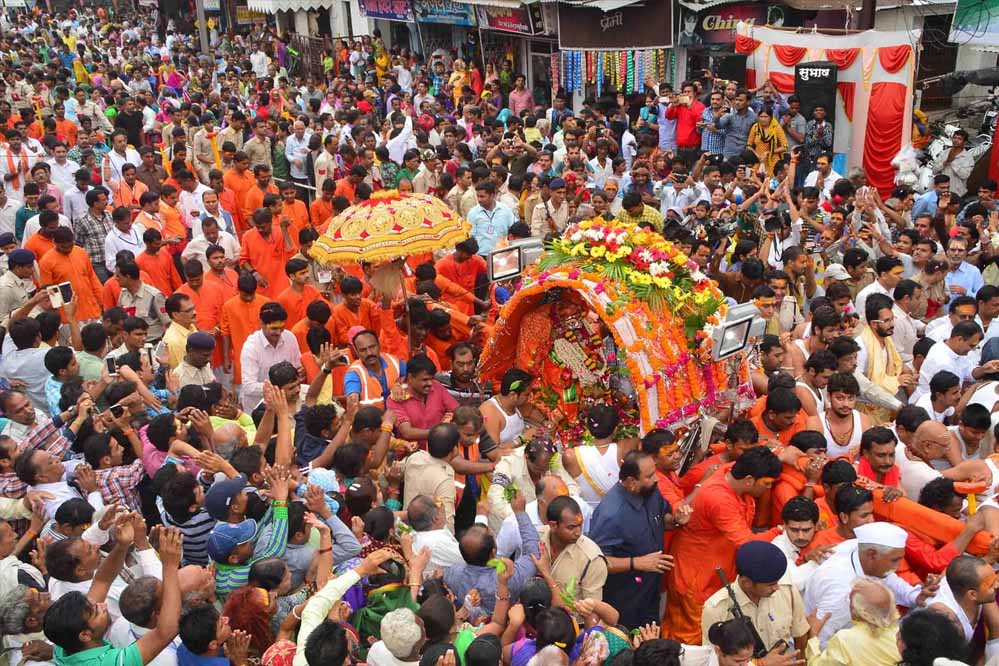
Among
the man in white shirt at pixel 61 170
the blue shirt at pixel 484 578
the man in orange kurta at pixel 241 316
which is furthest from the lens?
the man in white shirt at pixel 61 170

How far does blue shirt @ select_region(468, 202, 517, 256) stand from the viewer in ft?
34.9

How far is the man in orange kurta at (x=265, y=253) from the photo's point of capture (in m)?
9.95

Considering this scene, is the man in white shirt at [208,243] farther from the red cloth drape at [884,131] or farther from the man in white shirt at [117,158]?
the red cloth drape at [884,131]

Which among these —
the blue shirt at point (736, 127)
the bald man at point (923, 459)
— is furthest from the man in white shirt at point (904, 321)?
the blue shirt at point (736, 127)

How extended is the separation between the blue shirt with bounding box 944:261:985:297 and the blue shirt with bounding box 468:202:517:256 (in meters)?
4.29

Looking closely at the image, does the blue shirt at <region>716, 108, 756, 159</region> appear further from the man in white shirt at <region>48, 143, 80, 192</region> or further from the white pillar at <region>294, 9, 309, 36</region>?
the white pillar at <region>294, 9, 309, 36</region>

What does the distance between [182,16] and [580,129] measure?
27815mm

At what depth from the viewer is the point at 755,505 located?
592 centimetres

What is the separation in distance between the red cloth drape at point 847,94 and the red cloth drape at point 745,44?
160 centimetres

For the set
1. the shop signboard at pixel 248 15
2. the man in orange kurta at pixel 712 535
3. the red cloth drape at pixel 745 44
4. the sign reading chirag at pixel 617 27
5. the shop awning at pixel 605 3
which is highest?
the shop signboard at pixel 248 15

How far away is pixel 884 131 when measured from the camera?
13477 millimetres

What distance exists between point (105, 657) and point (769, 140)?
11.2m

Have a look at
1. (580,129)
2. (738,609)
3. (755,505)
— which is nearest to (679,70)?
(580,129)

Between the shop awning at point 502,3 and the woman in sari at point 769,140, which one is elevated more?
the shop awning at point 502,3
